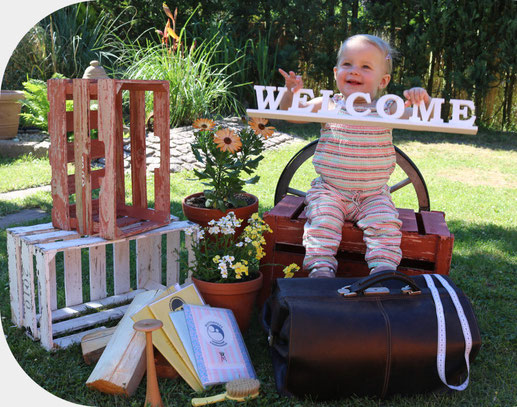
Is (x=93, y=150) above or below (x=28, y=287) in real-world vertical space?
above

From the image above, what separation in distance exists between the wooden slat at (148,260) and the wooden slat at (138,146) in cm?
Answer: 23

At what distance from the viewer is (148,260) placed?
291 centimetres

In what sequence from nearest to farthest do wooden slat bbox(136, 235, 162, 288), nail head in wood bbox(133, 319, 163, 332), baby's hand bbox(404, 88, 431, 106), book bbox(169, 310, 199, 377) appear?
1. nail head in wood bbox(133, 319, 163, 332)
2. book bbox(169, 310, 199, 377)
3. baby's hand bbox(404, 88, 431, 106)
4. wooden slat bbox(136, 235, 162, 288)

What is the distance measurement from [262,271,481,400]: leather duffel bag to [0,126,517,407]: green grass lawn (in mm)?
83

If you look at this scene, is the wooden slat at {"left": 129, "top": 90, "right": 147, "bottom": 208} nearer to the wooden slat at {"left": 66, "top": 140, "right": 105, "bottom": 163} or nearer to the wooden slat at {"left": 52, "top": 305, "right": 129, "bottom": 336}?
the wooden slat at {"left": 66, "top": 140, "right": 105, "bottom": 163}

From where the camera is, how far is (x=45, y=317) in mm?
2229

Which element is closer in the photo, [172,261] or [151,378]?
[151,378]

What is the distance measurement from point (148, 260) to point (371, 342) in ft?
4.67

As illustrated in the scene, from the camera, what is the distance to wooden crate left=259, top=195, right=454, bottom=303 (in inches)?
98.3

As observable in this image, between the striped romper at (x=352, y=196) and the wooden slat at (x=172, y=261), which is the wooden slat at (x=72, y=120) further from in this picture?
the striped romper at (x=352, y=196)

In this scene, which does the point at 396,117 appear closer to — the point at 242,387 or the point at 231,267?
the point at 231,267

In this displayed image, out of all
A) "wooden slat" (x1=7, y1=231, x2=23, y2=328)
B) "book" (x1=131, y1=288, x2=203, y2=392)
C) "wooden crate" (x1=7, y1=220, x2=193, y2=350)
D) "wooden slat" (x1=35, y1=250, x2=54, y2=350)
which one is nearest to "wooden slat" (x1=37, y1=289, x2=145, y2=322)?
"wooden crate" (x1=7, y1=220, x2=193, y2=350)

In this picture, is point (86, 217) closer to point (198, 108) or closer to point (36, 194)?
point (36, 194)

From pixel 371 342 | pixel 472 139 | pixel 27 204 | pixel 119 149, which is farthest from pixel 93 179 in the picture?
pixel 472 139
